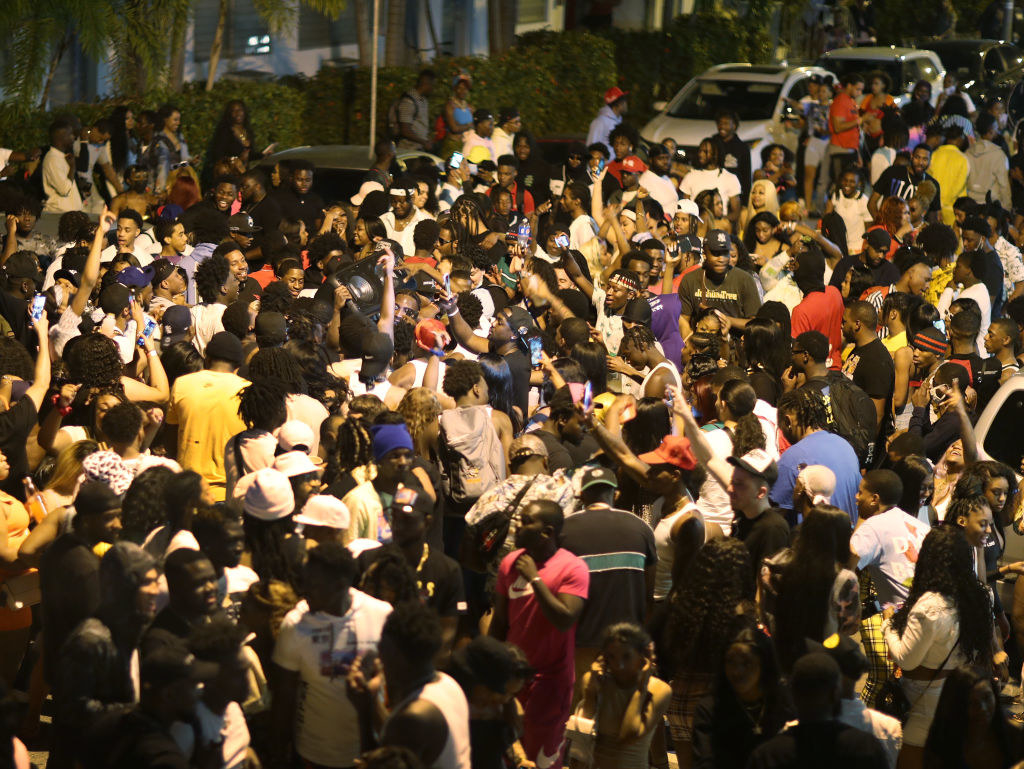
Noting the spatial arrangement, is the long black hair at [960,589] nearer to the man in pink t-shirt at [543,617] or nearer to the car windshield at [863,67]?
the man in pink t-shirt at [543,617]

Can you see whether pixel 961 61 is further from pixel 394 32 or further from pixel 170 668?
pixel 170 668

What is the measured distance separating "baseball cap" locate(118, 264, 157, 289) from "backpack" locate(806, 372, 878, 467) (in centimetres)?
442

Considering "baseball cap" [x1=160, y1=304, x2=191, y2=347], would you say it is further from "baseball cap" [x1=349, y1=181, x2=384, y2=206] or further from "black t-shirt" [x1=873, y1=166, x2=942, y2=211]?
"black t-shirt" [x1=873, y1=166, x2=942, y2=211]

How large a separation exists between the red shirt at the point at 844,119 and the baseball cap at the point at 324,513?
14.5m

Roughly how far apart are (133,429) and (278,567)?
1029 mm

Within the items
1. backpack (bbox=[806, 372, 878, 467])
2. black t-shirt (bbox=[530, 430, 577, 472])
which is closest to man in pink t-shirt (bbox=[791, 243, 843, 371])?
backpack (bbox=[806, 372, 878, 467])

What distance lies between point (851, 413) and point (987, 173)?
10247 mm

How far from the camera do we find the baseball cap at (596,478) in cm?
639

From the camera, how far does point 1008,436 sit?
28.2 feet

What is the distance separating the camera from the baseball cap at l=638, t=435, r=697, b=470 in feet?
22.4

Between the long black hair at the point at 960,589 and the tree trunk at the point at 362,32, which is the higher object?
the tree trunk at the point at 362,32

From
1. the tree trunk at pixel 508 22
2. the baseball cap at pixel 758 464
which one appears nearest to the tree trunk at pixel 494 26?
the tree trunk at pixel 508 22

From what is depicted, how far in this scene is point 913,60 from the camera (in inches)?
889

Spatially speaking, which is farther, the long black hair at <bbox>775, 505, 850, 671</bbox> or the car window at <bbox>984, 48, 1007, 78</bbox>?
the car window at <bbox>984, 48, 1007, 78</bbox>
